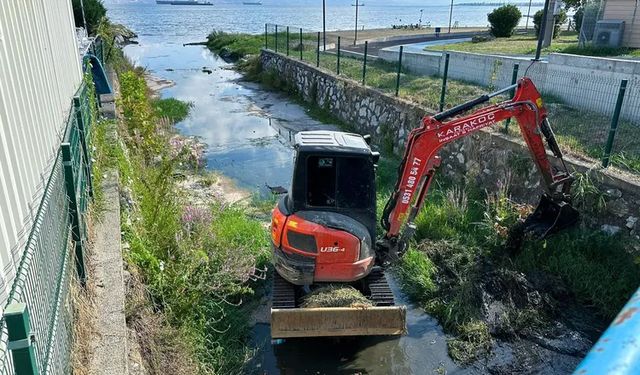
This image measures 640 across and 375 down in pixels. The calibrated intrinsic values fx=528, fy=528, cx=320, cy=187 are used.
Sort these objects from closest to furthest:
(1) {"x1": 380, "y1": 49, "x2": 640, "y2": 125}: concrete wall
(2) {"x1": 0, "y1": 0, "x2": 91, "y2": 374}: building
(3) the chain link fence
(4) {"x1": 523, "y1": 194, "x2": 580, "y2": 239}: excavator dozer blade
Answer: (2) {"x1": 0, "y1": 0, "x2": 91, "y2": 374}: building → (4) {"x1": 523, "y1": 194, "x2": 580, "y2": 239}: excavator dozer blade → (3) the chain link fence → (1) {"x1": 380, "y1": 49, "x2": 640, "y2": 125}: concrete wall

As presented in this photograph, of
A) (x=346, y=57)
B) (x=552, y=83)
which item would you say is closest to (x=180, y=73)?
(x=346, y=57)

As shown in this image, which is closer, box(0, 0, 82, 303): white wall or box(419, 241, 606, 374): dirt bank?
box(0, 0, 82, 303): white wall

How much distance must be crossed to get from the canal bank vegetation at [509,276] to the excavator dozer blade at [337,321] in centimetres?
107

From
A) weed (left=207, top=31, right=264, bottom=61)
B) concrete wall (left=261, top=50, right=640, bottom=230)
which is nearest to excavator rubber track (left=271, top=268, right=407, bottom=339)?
concrete wall (left=261, top=50, right=640, bottom=230)

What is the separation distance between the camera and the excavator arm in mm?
6684

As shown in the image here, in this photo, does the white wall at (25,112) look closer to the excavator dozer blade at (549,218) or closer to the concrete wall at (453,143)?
the excavator dozer blade at (549,218)

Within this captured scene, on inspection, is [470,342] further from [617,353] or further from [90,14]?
[90,14]

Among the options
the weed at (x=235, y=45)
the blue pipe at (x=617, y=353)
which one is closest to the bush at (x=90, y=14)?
the weed at (x=235, y=45)

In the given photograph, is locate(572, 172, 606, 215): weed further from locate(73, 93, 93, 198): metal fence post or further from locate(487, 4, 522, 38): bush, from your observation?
locate(487, 4, 522, 38): bush

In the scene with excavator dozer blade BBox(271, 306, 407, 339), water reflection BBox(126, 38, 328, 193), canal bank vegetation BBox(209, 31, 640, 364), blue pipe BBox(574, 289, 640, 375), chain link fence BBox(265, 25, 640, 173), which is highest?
blue pipe BBox(574, 289, 640, 375)

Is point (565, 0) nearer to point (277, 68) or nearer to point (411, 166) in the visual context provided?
point (277, 68)

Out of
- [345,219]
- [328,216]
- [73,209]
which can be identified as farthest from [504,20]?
[73,209]

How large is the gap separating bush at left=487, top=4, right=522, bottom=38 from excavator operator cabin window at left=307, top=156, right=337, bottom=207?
28852mm

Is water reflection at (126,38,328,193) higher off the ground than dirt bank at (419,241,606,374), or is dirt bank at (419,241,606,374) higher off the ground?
dirt bank at (419,241,606,374)
